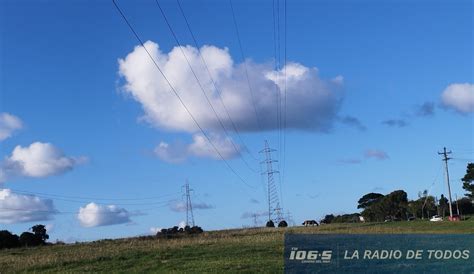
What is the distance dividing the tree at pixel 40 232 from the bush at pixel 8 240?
337 inches

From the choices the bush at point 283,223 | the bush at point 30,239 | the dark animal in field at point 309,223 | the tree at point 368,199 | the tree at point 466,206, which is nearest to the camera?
the bush at point 30,239

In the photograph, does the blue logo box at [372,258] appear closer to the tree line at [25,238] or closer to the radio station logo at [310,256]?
the radio station logo at [310,256]

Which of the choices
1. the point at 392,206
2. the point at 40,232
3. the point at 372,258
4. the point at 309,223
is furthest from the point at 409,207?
the point at 372,258

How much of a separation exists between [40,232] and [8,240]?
1387 centimetres

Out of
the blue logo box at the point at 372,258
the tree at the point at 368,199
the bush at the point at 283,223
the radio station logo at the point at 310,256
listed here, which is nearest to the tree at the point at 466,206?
the tree at the point at 368,199

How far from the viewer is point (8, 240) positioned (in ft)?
342

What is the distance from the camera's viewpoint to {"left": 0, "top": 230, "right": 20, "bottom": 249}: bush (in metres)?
102

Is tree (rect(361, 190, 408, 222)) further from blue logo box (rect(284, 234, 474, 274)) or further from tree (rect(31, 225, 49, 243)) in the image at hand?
blue logo box (rect(284, 234, 474, 274))

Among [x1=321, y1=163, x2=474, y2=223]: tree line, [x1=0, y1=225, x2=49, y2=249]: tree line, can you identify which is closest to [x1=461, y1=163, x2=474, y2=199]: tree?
[x1=321, y1=163, x2=474, y2=223]: tree line

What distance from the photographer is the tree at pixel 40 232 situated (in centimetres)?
11711

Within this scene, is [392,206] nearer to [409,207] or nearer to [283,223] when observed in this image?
[409,207]

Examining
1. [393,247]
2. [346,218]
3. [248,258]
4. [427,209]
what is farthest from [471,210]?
[393,247]

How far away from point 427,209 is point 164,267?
12918cm

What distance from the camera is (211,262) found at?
105ft
